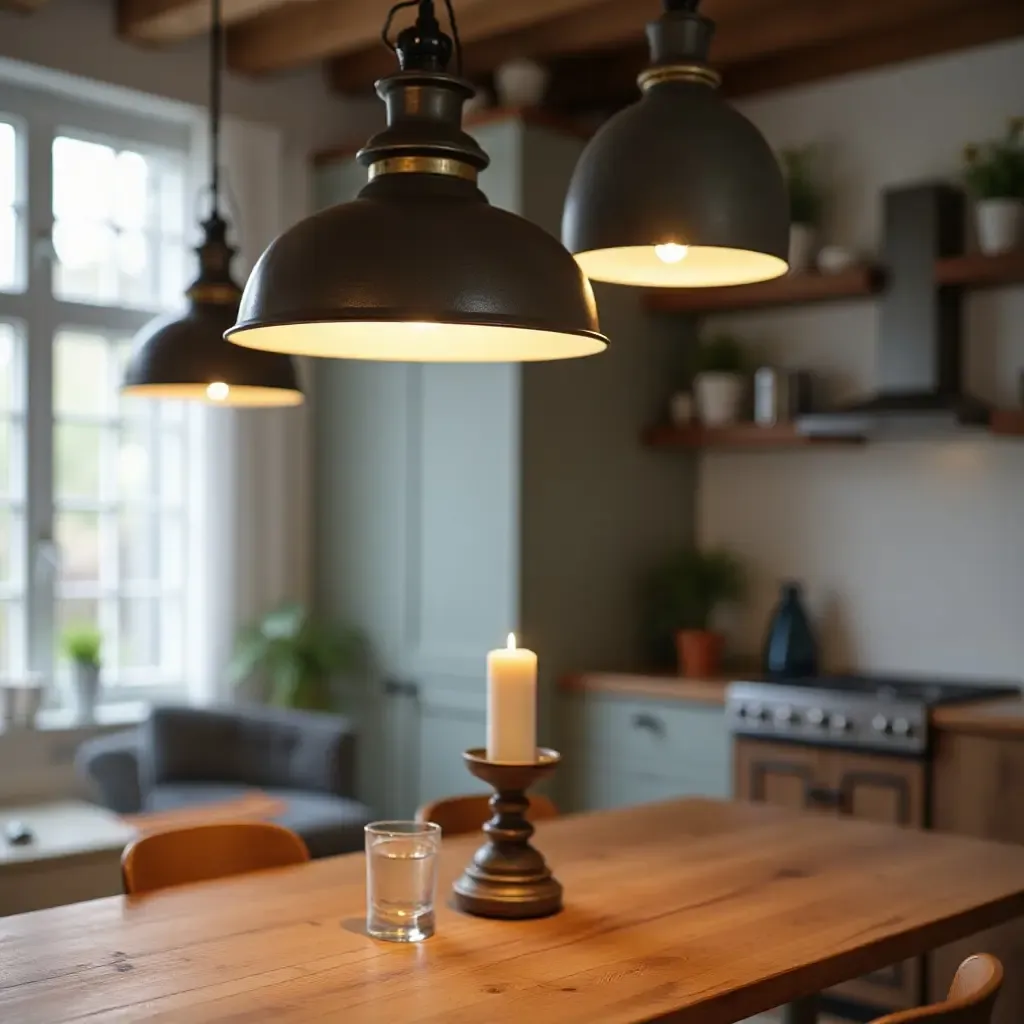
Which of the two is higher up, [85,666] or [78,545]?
[78,545]

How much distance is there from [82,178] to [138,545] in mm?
1212

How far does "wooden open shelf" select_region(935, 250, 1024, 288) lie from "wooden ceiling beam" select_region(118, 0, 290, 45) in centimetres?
208

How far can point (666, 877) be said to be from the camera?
2.21 m

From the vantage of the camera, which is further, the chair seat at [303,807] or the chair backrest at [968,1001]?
the chair seat at [303,807]

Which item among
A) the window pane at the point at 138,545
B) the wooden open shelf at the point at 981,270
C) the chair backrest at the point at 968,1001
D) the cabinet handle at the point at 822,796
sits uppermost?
the wooden open shelf at the point at 981,270

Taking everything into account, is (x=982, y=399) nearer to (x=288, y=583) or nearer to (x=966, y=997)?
(x=288, y=583)

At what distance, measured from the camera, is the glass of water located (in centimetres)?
185

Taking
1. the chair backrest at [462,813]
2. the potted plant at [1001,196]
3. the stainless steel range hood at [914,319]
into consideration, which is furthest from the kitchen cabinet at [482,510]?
the chair backrest at [462,813]

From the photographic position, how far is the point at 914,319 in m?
4.36

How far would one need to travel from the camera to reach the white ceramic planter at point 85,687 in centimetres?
447

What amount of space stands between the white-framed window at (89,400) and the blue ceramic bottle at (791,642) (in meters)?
→ 1.98

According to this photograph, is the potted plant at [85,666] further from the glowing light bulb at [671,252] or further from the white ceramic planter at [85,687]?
the glowing light bulb at [671,252]

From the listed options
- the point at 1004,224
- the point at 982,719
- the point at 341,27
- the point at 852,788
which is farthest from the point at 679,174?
the point at 341,27

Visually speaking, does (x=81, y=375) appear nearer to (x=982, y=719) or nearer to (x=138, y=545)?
(x=138, y=545)
